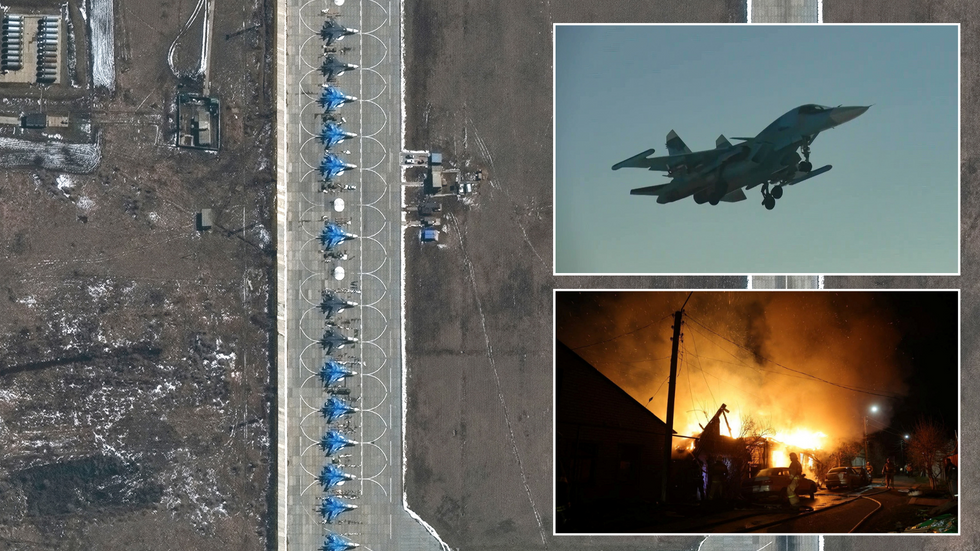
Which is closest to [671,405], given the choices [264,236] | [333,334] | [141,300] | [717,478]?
[717,478]

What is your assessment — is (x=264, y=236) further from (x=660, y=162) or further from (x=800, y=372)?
(x=800, y=372)

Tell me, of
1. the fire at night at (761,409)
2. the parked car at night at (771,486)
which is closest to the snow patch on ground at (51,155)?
the fire at night at (761,409)

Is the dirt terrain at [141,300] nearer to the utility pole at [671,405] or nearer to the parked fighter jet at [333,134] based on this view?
the parked fighter jet at [333,134]

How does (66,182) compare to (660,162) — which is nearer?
(660,162)

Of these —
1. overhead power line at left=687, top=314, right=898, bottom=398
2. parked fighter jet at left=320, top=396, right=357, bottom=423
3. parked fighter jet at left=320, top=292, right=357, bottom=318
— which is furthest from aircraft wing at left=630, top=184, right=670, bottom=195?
Result: parked fighter jet at left=320, top=396, right=357, bottom=423

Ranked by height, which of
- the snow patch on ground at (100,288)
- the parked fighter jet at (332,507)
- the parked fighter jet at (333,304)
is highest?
the snow patch on ground at (100,288)

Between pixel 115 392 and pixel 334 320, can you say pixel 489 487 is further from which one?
pixel 115 392
